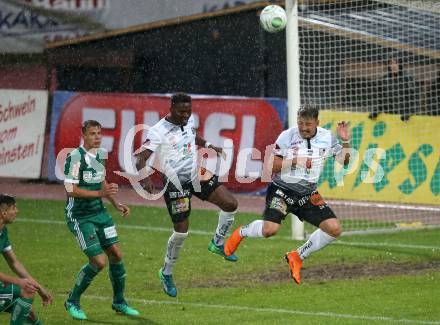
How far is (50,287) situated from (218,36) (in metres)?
14.3

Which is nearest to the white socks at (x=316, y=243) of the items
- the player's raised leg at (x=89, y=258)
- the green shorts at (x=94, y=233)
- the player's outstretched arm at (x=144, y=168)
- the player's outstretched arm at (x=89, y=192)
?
the player's outstretched arm at (x=144, y=168)

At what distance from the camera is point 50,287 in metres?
15.1

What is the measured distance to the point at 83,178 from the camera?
511 inches

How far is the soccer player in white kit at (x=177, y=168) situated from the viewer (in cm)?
1407

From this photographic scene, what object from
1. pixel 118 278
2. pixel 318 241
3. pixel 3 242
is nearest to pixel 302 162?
pixel 318 241

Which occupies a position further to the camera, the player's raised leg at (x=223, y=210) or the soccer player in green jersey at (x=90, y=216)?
the player's raised leg at (x=223, y=210)

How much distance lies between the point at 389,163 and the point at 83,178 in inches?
406

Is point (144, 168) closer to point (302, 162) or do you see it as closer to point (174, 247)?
point (174, 247)

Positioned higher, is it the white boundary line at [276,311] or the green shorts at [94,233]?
the green shorts at [94,233]

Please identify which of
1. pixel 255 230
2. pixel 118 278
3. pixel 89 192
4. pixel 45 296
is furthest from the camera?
pixel 255 230

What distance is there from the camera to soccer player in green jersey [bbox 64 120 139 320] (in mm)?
12891

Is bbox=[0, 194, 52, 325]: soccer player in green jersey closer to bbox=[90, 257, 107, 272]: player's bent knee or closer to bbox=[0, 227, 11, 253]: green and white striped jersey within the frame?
bbox=[0, 227, 11, 253]: green and white striped jersey

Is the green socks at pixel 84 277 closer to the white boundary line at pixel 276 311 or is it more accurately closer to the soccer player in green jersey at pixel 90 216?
the soccer player in green jersey at pixel 90 216

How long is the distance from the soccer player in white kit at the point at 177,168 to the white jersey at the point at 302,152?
89cm
